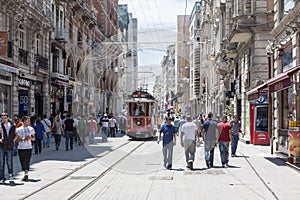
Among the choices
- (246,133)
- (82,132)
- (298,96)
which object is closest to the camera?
(298,96)

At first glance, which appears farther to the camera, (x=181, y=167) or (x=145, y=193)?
(x=181, y=167)

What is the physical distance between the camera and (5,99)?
2891cm

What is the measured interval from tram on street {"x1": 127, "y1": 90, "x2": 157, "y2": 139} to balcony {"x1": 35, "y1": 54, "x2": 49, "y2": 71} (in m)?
7.08

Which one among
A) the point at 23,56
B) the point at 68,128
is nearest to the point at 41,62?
the point at 23,56

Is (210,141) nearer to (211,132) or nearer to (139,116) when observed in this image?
(211,132)

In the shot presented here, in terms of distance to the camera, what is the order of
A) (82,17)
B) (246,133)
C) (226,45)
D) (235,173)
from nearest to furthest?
(235,173) < (246,133) < (226,45) < (82,17)

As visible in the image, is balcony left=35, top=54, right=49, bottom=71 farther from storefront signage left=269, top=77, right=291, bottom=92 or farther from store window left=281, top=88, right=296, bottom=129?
storefront signage left=269, top=77, right=291, bottom=92

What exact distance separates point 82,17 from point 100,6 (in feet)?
20.9

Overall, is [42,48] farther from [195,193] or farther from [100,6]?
[195,193]

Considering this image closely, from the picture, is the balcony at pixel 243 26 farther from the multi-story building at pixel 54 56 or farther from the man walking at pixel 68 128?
the multi-story building at pixel 54 56

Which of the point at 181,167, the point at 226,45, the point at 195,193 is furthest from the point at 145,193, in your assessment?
the point at 226,45

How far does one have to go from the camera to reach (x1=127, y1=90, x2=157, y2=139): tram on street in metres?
32.2

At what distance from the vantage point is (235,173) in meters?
14.7

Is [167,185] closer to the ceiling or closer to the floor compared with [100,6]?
closer to the floor
